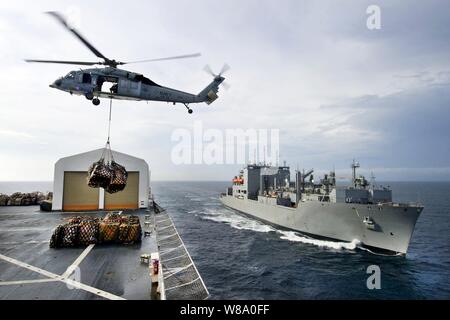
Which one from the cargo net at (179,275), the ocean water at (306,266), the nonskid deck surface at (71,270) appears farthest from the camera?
the ocean water at (306,266)

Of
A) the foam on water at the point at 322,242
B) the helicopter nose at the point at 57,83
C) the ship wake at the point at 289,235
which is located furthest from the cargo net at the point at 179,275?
the ship wake at the point at 289,235

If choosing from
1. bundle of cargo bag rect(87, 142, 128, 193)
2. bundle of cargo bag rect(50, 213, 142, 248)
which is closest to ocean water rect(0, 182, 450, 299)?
bundle of cargo bag rect(50, 213, 142, 248)

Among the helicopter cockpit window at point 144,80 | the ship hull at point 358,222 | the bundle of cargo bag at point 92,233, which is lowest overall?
the ship hull at point 358,222

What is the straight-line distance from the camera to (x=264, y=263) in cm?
2612

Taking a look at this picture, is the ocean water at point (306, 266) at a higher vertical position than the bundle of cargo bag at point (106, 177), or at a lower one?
lower

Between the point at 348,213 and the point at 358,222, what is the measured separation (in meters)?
1.47

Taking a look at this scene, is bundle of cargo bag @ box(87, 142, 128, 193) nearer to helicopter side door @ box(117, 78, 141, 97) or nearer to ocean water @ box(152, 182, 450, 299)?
helicopter side door @ box(117, 78, 141, 97)

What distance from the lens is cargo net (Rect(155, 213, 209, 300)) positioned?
894 centimetres

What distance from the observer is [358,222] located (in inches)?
1217

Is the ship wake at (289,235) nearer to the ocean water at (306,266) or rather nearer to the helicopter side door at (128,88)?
the ocean water at (306,266)

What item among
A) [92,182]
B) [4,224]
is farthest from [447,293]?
[4,224]

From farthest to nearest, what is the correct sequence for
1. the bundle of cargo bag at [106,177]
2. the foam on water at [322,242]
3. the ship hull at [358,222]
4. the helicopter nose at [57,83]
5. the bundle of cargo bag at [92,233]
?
the foam on water at [322,242] → the ship hull at [358,222] → the helicopter nose at [57,83] → the bundle of cargo bag at [92,233] → the bundle of cargo bag at [106,177]

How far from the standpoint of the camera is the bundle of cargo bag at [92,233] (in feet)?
47.8
